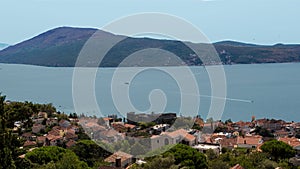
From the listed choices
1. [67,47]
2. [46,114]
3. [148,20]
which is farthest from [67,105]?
[67,47]

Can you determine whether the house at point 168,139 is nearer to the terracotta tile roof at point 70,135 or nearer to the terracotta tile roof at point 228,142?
the terracotta tile roof at point 228,142

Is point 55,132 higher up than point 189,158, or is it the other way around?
point 189,158

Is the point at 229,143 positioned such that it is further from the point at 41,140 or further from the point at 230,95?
the point at 230,95

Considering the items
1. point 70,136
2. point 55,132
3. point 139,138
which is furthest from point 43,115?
point 139,138

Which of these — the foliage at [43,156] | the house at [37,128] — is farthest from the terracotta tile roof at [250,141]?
the foliage at [43,156]

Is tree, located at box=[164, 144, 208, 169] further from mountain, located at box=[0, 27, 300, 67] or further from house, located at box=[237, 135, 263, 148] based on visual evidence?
mountain, located at box=[0, 27, 300, 67]

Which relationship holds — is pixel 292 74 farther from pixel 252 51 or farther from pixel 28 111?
pixel 28 111

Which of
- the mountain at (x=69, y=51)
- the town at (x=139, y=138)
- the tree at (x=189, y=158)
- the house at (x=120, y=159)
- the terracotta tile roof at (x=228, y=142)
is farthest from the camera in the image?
the mountain at (x=69, y=51)

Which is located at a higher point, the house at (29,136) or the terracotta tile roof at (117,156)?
the terracotta tile roof at (117,156)
